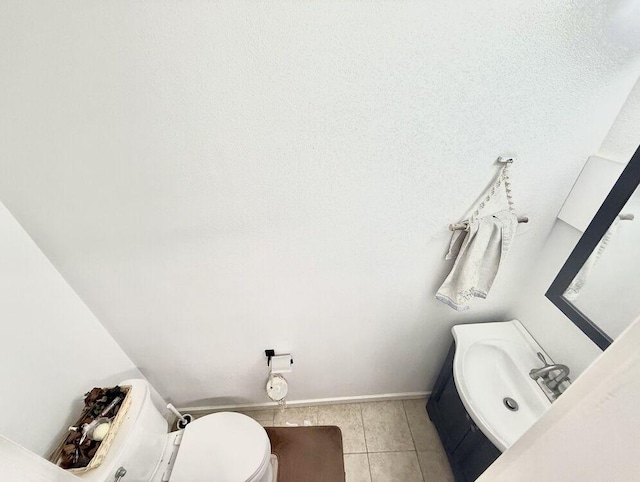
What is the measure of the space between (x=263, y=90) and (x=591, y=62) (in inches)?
36.9

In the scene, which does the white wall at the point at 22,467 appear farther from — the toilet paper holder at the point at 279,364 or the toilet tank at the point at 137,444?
the toilet paper holder at the point at 279,364

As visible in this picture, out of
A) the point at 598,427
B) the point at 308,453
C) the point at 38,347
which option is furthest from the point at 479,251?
the point at 38,347

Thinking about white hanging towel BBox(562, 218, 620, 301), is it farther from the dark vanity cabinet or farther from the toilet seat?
the toilet seat

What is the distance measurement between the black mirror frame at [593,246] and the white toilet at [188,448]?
4.37 feet

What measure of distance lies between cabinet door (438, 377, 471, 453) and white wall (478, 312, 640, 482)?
2.95 ft

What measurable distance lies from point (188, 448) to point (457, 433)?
122 cm

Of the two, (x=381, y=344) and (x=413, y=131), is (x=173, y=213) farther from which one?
(x=381, y=344)

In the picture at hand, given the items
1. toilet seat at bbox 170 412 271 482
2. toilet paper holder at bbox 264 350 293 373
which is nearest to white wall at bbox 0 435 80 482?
toilet seat at bbox 170 412 271 482

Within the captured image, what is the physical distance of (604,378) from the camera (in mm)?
317

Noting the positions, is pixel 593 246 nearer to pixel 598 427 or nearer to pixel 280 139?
pixel 598 427

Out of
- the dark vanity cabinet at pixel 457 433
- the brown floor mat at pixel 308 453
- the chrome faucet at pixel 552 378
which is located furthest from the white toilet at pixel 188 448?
the chrome faucet at pixel 552 378

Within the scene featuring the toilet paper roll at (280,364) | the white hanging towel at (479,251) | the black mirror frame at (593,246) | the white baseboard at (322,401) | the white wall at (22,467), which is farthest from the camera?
the white baseboard at (322,401)

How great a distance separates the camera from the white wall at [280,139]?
651 millimetres

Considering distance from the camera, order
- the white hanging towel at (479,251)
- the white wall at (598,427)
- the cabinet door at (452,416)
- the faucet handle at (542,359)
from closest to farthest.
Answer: the white wall at (598,427), the white hanging towel at (479,251), the faucet handle at (542,359), the cabinet door at (452,416)
